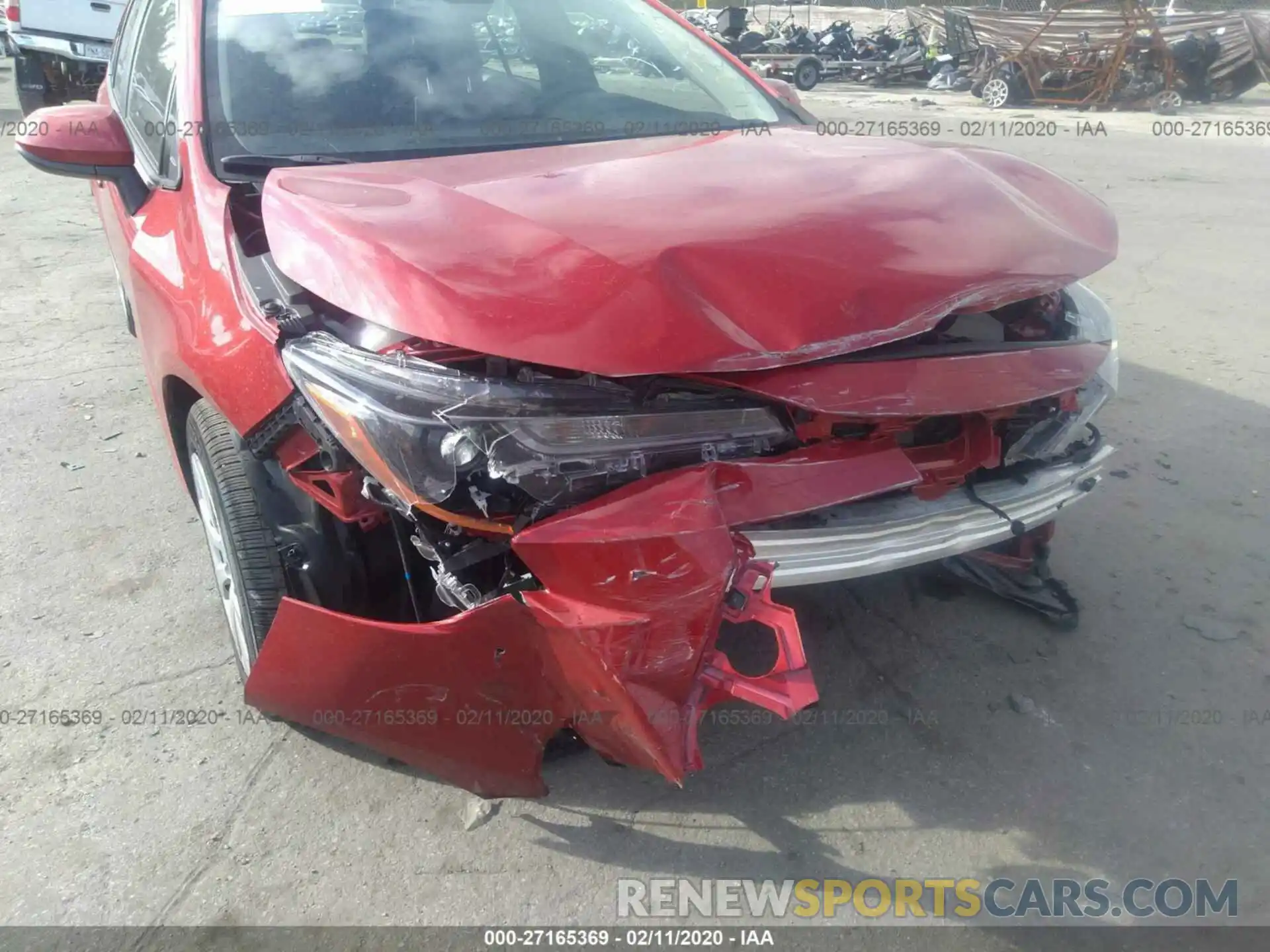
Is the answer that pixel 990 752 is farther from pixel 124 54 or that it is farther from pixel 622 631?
pixel 124 54

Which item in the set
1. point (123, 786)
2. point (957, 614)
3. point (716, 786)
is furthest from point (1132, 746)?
point (123, 786)

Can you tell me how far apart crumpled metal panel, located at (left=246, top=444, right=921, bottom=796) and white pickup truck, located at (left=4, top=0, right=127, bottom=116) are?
Result: 8738 millimetres

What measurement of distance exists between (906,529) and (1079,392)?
0.69 m

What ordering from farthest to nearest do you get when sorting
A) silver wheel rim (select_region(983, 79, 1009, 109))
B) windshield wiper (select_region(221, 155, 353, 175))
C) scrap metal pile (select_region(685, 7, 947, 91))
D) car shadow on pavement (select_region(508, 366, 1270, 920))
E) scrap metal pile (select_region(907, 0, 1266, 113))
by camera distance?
scrap metal pile (select_region(685, 7, 947, 91)) → silver wheel rim (select_region(983, 79, 1009, 109)) → scrap metal pile (select_region(907, 0, 1266, 113)) → windshield wiper (select_region(221, 155, 353, 175)) → car shadow on pavement (select_region(508, 366, 1270, 920))

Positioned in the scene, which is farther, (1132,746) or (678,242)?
(1132,746)

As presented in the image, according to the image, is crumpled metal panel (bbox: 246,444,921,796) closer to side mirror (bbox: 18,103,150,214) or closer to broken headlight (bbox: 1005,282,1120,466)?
broken headlight (bbox: 1005,282,1120,466)

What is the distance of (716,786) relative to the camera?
2189 millimetres

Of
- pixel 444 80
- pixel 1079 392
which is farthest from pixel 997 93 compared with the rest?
pixel 1079 392

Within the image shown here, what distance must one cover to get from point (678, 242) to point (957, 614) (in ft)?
4.94

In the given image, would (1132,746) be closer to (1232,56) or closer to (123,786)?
(123,786)

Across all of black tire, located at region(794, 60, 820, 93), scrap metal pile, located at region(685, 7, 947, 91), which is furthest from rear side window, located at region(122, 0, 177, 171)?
black tire, located at region(794, 60, 820, 93)

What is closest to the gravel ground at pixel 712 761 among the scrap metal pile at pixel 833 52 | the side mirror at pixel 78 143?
the side mirror at pixel 78 143

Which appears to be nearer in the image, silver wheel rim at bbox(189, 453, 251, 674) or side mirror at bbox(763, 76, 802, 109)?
silver wheel rim at bbox(189, 453, 251, 674)

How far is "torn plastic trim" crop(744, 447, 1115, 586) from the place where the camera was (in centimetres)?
178
